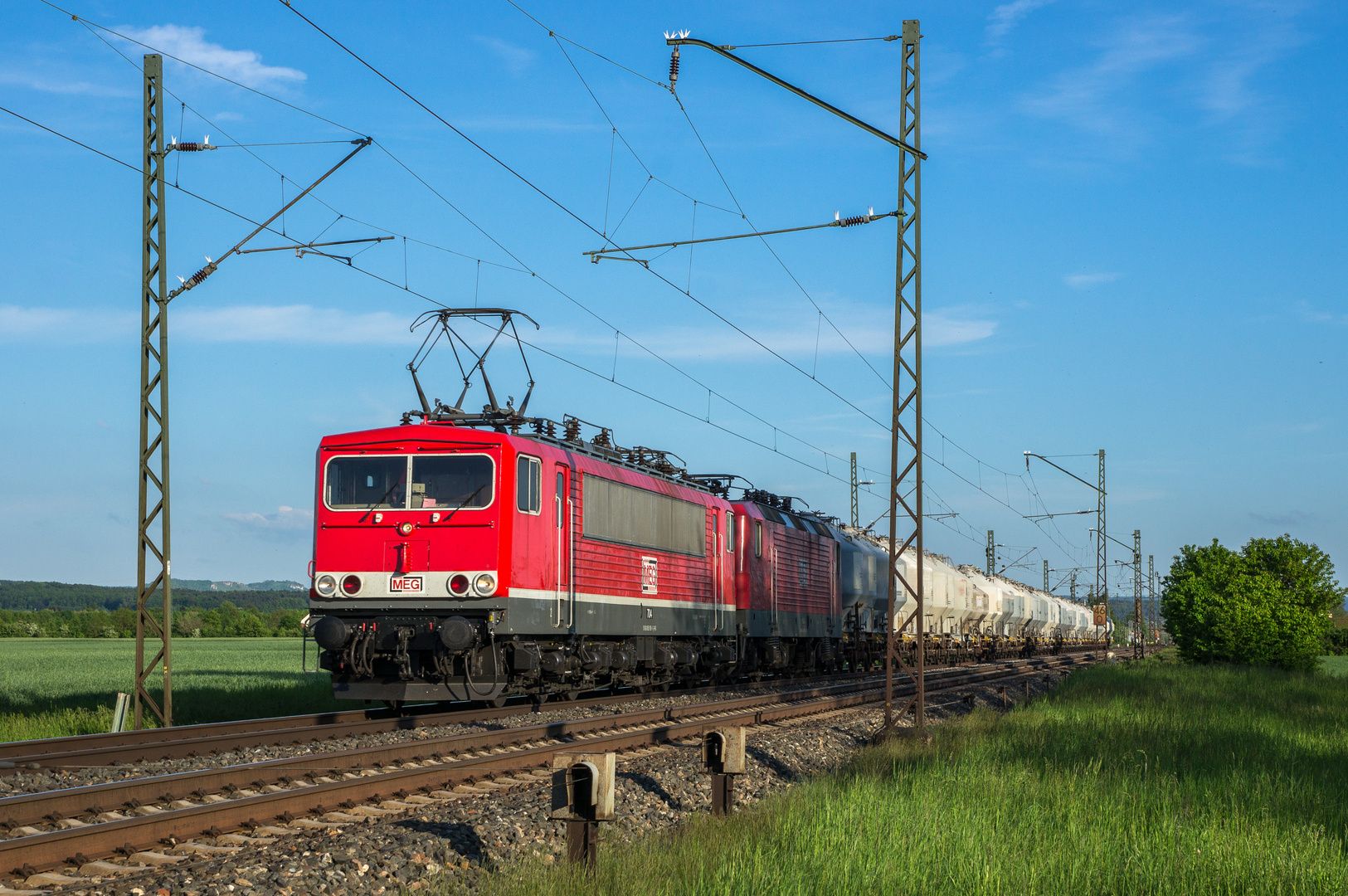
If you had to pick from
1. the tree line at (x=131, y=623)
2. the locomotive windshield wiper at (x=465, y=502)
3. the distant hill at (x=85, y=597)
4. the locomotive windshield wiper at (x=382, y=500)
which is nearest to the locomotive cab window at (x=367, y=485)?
the locomotive windshield wiper at (x=382, y=500)

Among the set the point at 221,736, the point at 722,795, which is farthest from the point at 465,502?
the point at 722,795

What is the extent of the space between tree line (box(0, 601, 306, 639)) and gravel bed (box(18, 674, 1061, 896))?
2973 inches

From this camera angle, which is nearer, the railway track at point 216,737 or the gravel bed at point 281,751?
the gravel bed at point 281,751

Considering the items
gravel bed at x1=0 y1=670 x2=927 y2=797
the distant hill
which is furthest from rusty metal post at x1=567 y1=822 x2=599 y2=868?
the distant hill

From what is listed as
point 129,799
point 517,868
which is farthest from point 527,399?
point 517,868

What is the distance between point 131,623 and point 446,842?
298ft

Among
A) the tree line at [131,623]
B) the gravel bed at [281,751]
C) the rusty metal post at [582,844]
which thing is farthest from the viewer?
the tree line at [131,623]

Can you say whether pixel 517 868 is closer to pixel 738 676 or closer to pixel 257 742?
pixel 257 742

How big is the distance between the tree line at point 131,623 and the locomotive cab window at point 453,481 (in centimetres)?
7029

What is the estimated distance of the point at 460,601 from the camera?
1644 centimetres

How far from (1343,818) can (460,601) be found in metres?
10.8

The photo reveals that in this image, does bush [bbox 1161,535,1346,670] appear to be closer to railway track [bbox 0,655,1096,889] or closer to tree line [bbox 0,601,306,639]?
railway track [bbox 0,655,1096,889]

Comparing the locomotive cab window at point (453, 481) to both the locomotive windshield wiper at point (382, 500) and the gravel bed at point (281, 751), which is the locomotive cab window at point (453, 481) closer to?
the locomotive windshield wiper at point (382, 500)

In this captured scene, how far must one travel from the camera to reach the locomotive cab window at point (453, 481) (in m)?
16.8
